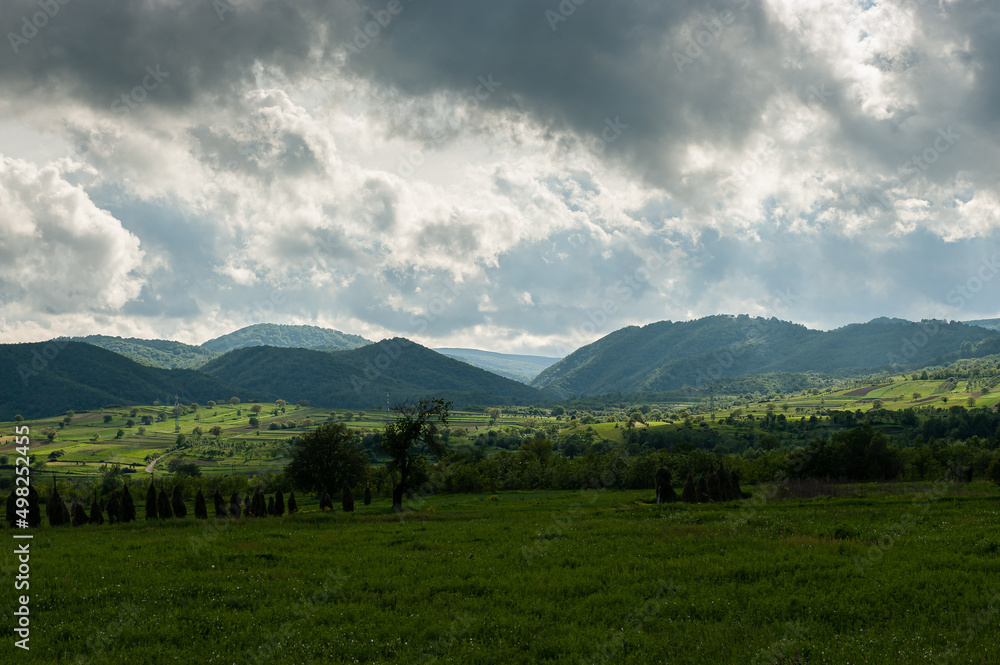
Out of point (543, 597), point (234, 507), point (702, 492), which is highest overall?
point (543, 597)

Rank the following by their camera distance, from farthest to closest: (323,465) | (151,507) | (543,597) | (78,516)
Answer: (323,465) < (151,507) < (78,516) < (543,597)

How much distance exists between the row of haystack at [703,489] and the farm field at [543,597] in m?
21.2

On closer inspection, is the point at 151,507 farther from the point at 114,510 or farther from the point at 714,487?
the point at 714,487

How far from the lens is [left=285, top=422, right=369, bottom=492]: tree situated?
80.7 meters

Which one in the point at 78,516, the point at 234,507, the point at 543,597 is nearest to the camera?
the point at 543,597

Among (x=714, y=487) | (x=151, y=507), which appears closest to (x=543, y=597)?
(x=714, y=487)

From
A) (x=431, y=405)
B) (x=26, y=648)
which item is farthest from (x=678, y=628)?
(x=431, y=405)

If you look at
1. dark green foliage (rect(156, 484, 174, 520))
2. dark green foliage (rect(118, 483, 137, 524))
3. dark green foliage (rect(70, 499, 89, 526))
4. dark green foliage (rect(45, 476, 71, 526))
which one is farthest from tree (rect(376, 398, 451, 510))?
dark green foliage (rect(45, 476, 71, 526))

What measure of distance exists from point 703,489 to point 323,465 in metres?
52.7

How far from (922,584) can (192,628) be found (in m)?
20.7

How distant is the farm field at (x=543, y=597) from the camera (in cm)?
1310

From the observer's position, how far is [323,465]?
80938 mm

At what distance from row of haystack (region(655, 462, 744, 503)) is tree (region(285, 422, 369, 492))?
46.9 meters

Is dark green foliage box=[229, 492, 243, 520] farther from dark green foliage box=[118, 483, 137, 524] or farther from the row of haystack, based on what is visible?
the row of haystack
